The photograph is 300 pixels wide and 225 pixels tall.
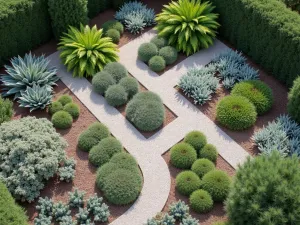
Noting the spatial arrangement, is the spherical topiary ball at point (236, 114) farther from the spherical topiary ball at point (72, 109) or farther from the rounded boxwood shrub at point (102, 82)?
the spherical topiary ball at point (72, 109)

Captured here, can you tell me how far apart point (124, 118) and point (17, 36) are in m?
5.12

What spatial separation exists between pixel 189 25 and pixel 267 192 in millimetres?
7877

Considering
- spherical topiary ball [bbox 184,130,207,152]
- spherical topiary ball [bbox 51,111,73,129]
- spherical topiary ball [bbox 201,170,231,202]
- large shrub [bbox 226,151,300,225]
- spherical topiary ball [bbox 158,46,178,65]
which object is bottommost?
spherical topiary ball [bbox 51,111,73,129]

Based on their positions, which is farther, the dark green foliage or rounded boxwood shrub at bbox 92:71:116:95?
rounded boxwood shrub at bbox 92:71:116:95

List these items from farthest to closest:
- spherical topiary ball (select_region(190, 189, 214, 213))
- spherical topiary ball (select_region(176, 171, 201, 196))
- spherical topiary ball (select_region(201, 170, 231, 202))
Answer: spherical topiary ball (select_region(176, 171, 201, 196))
spherical topiary ball (select_region(201, 170, 231, 202))
spherical topiary ball (select_region(190, 189, 214, 213))

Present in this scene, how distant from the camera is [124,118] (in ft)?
49.7

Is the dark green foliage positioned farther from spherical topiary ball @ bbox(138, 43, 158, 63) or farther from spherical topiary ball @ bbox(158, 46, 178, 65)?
spherical topiary ball @ bbox(158, 46, 178, 65)

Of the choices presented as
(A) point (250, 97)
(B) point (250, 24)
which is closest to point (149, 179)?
(A) point (250, 97)

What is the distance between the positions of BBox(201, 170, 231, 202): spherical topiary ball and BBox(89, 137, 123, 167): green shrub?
9.37 feet

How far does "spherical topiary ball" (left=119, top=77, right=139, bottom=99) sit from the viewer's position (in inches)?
612

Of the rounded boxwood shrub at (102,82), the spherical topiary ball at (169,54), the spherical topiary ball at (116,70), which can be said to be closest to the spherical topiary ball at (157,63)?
the spherical topiary ball at (169,54)

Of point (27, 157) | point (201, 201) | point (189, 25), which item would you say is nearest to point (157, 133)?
point (201, 201)

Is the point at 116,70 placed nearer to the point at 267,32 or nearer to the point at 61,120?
the point at 61,120

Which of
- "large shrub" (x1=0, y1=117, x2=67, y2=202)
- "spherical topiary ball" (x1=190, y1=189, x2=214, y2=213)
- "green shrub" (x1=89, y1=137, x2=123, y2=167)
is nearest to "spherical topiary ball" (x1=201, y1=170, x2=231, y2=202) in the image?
"spherical topiary ball" (x1=190, y1=189, x2=214, y2=213)
